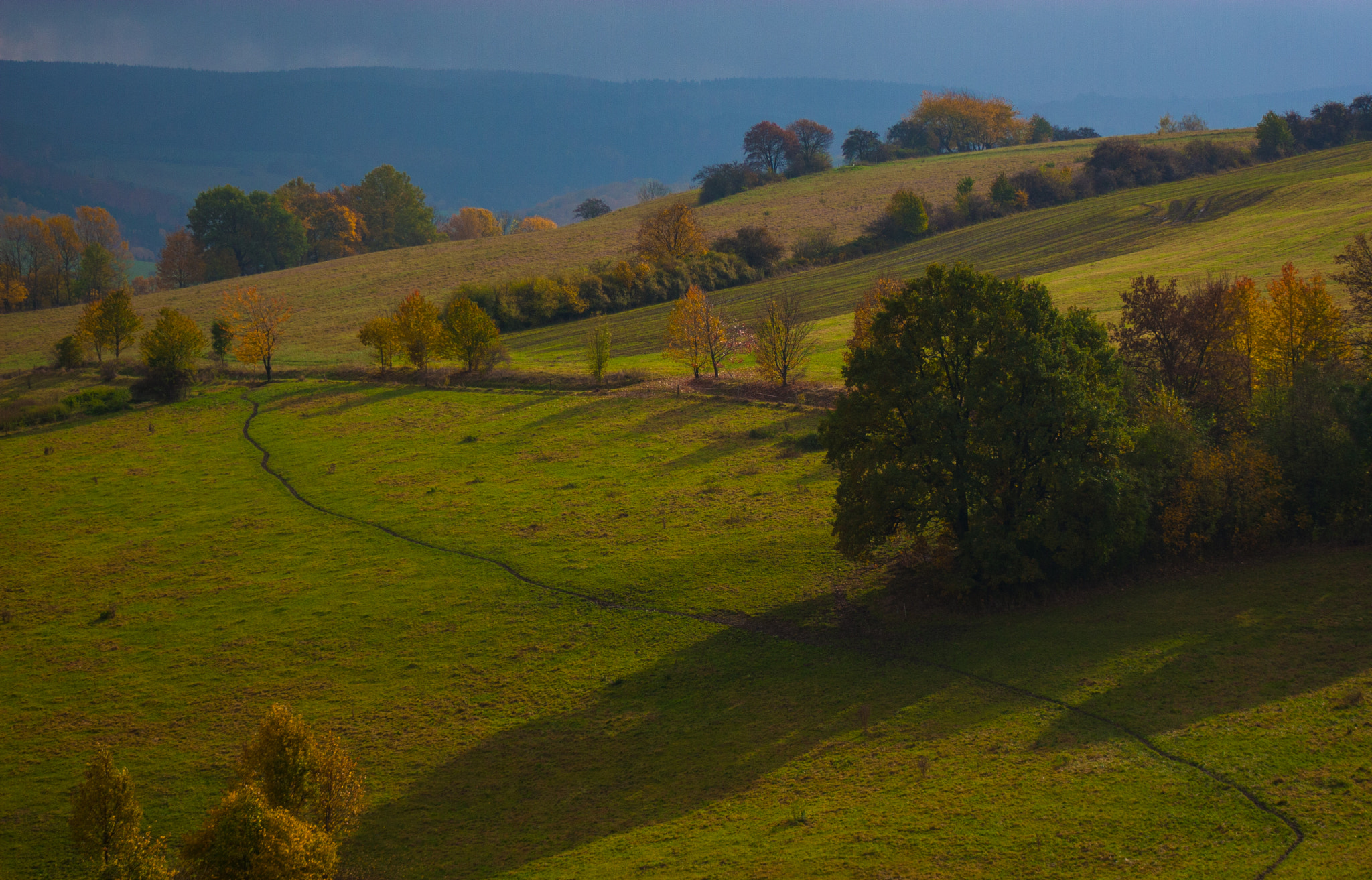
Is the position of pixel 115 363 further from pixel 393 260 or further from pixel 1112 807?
pixel 1112 807

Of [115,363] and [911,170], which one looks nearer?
[115,363]

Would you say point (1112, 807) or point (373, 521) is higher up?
point (373, 521)

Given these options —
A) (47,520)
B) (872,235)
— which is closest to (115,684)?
(47,520)

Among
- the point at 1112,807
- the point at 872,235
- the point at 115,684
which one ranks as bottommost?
Result: the point at 1112,807

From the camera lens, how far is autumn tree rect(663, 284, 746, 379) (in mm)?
78250

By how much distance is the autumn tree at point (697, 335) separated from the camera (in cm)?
7825

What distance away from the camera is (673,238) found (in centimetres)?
13175

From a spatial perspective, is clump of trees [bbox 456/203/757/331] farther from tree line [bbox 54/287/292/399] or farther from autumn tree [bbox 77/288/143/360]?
autumn tree [bbox 77/288/143/360]

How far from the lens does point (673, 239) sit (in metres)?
132

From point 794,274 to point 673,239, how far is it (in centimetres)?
1970

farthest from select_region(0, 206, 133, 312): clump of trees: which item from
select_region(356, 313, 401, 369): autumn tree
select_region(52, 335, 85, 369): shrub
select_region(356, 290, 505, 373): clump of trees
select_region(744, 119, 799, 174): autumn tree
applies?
select_region(744, 119, 799, 174): autumn tree

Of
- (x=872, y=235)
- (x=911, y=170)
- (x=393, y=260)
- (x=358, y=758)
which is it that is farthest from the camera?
(x=911, y=170)

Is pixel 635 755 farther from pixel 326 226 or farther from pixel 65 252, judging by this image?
pixel 326 226

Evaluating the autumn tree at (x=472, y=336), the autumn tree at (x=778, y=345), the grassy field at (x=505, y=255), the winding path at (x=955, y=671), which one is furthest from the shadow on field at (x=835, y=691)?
the grassy field at (x=505, y=255)
